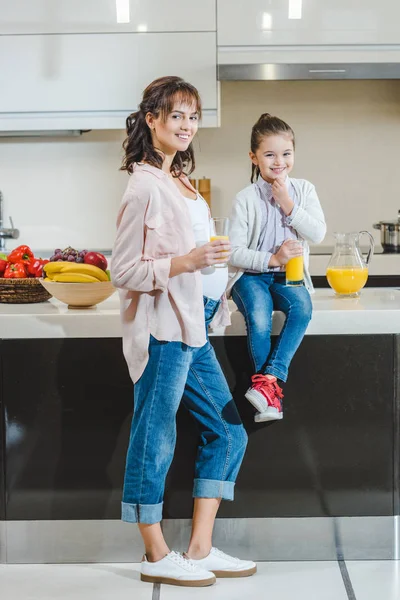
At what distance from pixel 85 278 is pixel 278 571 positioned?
0.99 metres

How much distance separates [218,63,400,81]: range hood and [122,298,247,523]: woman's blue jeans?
81.1 inches

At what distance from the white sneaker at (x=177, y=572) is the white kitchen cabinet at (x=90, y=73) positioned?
7.64 ft

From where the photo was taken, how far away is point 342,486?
2572 millimetres

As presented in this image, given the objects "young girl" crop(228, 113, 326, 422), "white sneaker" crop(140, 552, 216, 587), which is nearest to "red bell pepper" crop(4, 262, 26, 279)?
"young girl" crop(228, 113, 326, 422)

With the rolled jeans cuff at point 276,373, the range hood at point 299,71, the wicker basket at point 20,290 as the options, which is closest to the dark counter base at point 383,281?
the range hood at point 299,71

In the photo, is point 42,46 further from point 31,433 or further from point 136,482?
point 136,482

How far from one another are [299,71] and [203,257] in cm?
225

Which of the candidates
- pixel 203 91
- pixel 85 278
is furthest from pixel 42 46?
pixel 85 278

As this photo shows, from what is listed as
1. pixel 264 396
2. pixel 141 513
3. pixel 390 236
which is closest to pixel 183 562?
pixel 141 513

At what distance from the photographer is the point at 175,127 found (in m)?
2.21

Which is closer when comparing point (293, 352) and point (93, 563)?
point (293, 352)

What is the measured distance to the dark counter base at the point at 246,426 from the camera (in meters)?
2.53

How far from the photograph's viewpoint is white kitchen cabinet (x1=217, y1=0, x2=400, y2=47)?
406 cm

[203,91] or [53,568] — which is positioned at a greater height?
[203,91]
